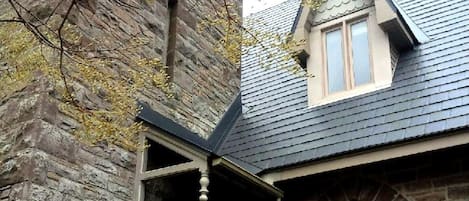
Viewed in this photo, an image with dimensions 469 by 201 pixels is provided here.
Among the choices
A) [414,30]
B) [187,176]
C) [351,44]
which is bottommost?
[187,176]

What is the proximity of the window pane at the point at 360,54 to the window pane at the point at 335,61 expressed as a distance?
0.64 feet

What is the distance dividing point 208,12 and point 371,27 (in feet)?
8.05

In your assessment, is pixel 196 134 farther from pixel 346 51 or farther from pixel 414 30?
pixel 414 30

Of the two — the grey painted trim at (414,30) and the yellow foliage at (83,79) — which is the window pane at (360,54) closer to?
the grey painted trim at (414,30)

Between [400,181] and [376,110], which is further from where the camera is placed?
[376,110]

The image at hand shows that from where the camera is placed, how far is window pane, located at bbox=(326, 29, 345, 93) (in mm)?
9402

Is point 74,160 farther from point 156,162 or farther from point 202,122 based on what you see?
point 202,122

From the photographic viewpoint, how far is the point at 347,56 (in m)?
9.47

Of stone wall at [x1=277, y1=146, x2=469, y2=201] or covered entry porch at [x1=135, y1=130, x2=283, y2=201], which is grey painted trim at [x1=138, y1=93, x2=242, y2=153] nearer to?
covered entry porch at [x1=135, y1=130, x2=283, y2=201]

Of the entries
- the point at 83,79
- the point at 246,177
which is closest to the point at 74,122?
the point at 83,79

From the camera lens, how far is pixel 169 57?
9211mm

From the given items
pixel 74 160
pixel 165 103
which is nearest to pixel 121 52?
pixel 165 103

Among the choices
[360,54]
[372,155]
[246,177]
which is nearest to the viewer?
[372,155]

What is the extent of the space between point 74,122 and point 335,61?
156 inches
